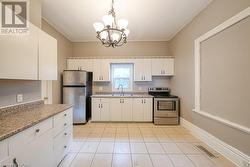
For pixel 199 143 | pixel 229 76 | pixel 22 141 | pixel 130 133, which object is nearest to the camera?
pixel 22 141

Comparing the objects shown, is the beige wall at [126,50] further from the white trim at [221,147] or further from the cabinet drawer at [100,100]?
the white trim at [221,147]

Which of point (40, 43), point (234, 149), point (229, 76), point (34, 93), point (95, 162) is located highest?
point (40, 43)

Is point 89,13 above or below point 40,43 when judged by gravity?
above

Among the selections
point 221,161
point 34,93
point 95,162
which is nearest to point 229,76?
point 221,161

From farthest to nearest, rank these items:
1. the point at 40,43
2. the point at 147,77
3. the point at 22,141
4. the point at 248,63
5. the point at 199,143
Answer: the point at 147,77, the point at 199,143, the point at 40,43, the point at 248,63, the point at 22,141

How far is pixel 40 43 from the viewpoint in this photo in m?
2.44

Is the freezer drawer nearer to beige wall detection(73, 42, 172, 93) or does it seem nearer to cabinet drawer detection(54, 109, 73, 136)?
beige wall detection(73, 42, 172, 93)

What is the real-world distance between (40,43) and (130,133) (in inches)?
114

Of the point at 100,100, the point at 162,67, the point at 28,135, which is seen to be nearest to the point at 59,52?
the point at 100,100

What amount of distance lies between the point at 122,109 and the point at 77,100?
1.42 metres

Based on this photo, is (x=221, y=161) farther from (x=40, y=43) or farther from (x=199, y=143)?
(x=40, y=43)

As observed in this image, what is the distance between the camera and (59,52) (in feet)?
15.7

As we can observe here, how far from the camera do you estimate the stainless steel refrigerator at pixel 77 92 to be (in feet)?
16.0
